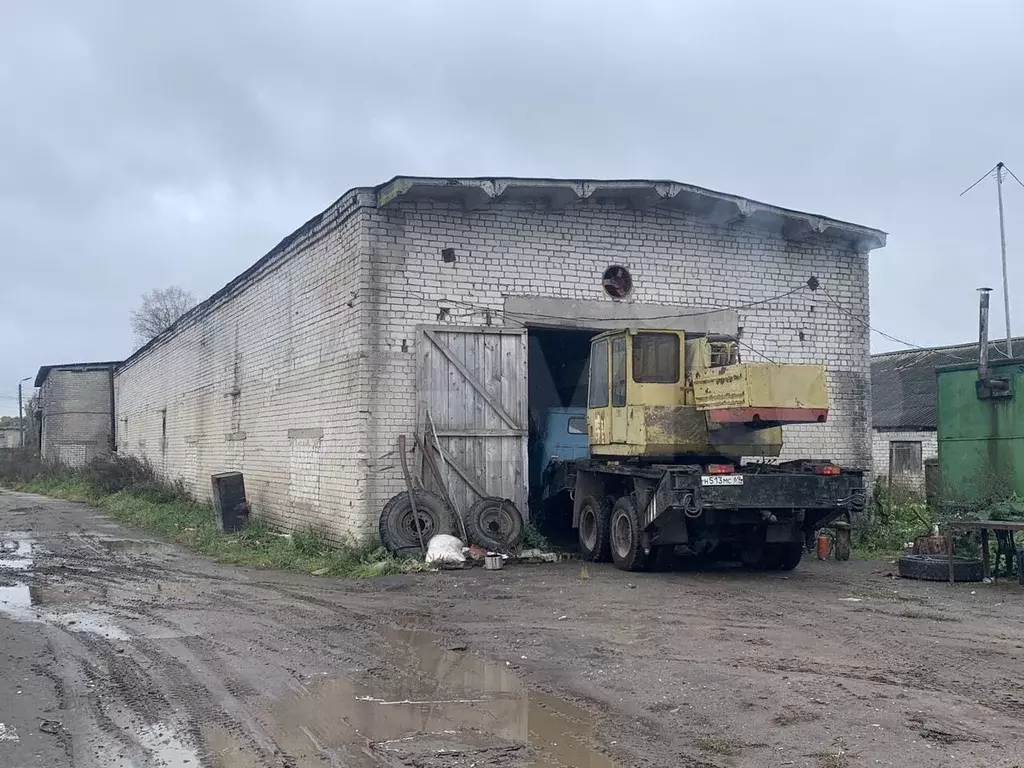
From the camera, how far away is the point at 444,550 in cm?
1262

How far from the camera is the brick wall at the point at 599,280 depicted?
13750mm

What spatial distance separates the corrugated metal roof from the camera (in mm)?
29344

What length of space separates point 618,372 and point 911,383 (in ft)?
76.3

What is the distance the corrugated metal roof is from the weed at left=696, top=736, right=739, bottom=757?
2360 cm

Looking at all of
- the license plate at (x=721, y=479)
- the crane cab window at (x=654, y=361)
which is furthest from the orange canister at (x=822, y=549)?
the crane cab window at (x=654, y=361)

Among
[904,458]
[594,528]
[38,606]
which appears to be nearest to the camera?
[38,606]

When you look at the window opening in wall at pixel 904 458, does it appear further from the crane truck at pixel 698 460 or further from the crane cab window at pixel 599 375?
the crane cab window at pixel 599 375

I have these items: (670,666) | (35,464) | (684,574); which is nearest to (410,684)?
(670,666)

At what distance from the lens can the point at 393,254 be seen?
13.8 meters

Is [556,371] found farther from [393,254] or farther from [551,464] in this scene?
[393,254]

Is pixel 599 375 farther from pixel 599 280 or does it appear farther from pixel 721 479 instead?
pixel 721 479

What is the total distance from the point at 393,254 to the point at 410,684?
8064 mm

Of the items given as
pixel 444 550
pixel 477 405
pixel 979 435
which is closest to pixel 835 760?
pixel 444 550

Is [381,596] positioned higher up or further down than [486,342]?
further down
